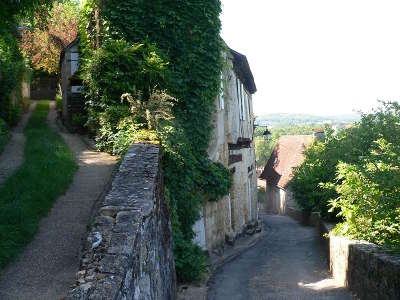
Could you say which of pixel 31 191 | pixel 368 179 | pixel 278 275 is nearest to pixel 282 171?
pixel 278 275

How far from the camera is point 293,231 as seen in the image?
20250 mm

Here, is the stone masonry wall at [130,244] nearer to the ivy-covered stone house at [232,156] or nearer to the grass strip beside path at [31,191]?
the grass strip beside path at [31,191]

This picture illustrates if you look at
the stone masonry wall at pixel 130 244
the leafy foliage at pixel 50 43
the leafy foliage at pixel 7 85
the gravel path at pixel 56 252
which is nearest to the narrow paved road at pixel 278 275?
the stone masonry wall at pixel 130 244

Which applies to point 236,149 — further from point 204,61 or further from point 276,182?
point 276,182

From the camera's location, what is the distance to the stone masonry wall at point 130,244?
12.4 ft

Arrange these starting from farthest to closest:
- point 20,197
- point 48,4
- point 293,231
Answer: point 293,231 → point 48,4 → point 20,197

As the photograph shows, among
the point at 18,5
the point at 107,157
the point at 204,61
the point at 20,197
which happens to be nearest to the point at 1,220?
the point at 20,197

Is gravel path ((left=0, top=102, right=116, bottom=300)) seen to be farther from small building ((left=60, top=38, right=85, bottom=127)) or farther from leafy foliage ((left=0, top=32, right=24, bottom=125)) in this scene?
leafy foliage ((left=0, top=32, right=24, bottom=125))

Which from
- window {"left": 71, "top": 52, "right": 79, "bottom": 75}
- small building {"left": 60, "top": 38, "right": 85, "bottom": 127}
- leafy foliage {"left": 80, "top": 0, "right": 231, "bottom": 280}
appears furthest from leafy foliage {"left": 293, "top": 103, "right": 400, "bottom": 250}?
window {"left": 71, "top": 52, "right": 79, "bottom": 75}

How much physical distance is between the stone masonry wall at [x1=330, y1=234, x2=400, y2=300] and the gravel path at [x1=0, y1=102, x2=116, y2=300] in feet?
14.2

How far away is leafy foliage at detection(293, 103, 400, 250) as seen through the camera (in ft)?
26.5

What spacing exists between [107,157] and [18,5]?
412cm

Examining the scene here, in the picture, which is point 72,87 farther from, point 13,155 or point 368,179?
point 368,179

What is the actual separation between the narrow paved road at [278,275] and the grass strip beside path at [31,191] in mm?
3619
